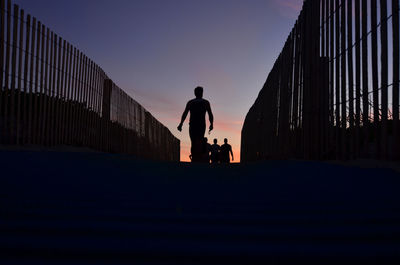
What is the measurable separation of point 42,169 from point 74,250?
2.85 m

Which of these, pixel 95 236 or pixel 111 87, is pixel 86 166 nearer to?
pixel 95 236

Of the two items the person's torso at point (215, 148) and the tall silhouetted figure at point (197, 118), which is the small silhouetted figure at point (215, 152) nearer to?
the person's torso at point (215, 148)

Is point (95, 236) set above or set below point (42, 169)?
below

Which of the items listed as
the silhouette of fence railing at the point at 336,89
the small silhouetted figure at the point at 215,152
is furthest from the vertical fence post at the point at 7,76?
the small silhouetted figure at the point at 215,152

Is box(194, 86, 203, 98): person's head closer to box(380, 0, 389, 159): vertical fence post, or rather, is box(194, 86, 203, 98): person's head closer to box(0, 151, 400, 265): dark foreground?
box(0, 151, 400, 265): dark foreground

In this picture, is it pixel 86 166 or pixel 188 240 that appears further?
pixel 86 166

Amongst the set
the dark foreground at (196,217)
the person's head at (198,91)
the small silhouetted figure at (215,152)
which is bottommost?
the dark foreground at (196,217)

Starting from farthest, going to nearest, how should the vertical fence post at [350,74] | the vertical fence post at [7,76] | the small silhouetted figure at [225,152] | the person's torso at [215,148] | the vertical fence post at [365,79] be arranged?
the person's torso at [215,148] < the small silhouetted figure at [225,152] < the vertical fence post at [7,76] < the vertical fence post at [350,74] < the vertical fence post at [365,79]

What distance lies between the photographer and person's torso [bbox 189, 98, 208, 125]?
9219mm

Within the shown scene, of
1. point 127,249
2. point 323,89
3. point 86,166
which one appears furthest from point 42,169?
point 323,89

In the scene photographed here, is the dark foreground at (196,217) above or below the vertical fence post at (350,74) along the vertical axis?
below

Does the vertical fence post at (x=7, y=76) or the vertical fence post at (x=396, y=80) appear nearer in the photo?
the vertical fence post at (x=396, y=80)

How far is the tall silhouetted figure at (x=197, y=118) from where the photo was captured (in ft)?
30.3

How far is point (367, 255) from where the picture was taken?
6.79 ft
